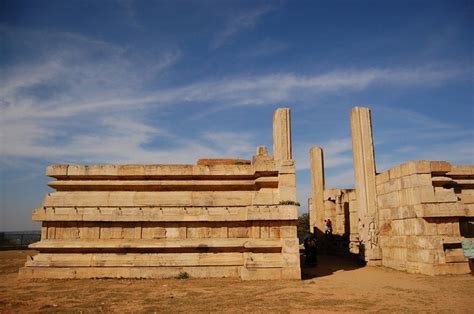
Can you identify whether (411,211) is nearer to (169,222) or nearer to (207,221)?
(207,221)

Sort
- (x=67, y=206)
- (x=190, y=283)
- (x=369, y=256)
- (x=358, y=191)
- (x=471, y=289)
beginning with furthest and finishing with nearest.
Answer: (x=358, y=191), (x=369, y=256), (x=67, y=206), (x=190, y=283), (x=471, y=289)

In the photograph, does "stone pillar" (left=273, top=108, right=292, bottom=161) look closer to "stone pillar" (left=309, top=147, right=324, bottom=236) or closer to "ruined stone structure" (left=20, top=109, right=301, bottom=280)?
"ruined stone structure" (left=20, top=109, right=301, bottom=280)

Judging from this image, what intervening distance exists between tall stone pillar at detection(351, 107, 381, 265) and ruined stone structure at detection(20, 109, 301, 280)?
4.81 m

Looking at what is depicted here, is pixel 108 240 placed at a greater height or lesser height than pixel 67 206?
lesser

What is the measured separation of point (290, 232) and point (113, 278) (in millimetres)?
5337

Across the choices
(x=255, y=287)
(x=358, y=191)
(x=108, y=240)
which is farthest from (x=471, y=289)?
(x=108, y=240)

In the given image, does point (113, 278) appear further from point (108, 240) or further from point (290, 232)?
point (290, 232)

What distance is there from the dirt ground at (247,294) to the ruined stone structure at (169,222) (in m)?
0.56

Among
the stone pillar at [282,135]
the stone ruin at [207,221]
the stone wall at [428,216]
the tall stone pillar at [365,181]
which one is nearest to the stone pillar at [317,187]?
the tall stone pillar at [365,181]

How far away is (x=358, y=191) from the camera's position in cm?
1487

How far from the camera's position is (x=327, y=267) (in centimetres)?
1311

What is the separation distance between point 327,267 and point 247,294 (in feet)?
19.1

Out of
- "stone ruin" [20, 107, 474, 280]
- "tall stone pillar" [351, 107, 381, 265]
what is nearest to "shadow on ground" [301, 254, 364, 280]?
"tall stone pillar" [351, 107, 381, 265]

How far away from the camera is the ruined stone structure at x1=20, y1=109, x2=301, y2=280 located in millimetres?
10547
